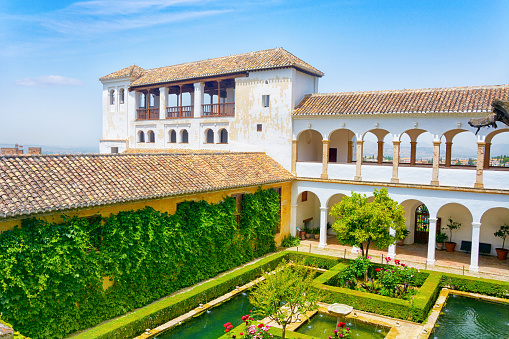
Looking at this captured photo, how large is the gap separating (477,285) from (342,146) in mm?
12726

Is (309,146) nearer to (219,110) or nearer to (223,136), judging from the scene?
(223,136)

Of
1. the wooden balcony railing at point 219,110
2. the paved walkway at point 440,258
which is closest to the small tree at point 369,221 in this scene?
the paved walkway at point 440,258

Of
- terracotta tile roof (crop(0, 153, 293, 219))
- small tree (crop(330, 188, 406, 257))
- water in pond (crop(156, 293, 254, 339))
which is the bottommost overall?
water in pond (crop(156, 293, 254, 339))

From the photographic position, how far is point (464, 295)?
16.4 meters

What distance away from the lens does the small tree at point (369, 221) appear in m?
16.4

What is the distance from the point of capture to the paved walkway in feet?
61.7

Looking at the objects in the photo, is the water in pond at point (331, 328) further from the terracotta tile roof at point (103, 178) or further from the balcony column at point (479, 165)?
the balcony column at point (479, 165)

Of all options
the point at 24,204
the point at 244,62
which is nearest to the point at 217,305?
the point at 24,204

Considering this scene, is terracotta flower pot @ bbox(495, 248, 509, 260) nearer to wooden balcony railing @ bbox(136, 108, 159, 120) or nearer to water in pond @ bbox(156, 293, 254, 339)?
water in pond @ bbox(156, 293, 254, 339)

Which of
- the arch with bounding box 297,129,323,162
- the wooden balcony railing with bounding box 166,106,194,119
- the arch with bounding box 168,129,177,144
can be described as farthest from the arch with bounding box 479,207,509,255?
the arch with bounding box 168,129,177,144

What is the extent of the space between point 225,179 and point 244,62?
407 inches

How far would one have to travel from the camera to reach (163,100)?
29266 millimetres

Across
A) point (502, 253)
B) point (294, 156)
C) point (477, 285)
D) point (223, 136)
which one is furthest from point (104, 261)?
point (502, 253)

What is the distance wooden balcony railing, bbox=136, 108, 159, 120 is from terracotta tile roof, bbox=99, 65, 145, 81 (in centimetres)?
263
